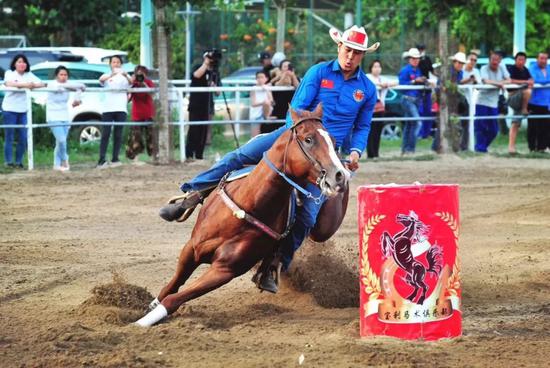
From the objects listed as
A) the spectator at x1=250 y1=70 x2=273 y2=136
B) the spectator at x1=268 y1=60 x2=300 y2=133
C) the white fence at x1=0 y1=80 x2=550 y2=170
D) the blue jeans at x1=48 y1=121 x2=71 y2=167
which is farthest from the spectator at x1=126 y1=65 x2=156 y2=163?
the spectator at x1=268 y1=60 x2=300 y2=133

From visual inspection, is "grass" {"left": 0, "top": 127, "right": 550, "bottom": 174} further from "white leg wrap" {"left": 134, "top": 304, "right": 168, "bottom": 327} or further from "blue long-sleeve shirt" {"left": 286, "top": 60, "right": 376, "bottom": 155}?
"white leg wrap" {"left": 134, "top": 304, "right": 168, "bottom": 327}

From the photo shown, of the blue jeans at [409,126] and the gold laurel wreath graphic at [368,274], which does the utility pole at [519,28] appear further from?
the gold laurel wreath graphic at [368,274]

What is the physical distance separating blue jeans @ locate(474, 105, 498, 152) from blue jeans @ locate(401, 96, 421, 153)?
1.41 metres

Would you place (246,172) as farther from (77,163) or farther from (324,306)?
(77,163)

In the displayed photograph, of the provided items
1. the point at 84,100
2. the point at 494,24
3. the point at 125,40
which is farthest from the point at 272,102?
the point at 125,40

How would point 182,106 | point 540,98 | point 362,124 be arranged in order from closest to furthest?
1. point 362,124
2. point 182,106
3. point 540,98

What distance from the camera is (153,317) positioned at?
8.16 meters

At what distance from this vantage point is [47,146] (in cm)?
2205

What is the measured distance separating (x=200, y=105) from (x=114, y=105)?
1.76m

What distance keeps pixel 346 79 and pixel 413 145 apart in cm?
1320

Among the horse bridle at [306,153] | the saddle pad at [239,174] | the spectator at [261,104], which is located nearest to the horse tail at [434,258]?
the horse bridle at [306,153]

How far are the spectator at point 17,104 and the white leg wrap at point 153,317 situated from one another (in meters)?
10.7

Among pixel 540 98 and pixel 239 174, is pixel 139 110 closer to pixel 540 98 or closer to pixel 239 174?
pixel 540 98

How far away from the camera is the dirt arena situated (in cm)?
731
